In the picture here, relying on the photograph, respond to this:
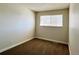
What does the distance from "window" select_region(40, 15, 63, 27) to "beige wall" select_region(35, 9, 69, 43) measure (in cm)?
5

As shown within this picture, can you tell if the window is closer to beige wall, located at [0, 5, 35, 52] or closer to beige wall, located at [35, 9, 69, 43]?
beige wall, located at [35, 9, 69, 43]

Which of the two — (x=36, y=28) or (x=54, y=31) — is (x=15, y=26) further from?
(x=54, y=31)

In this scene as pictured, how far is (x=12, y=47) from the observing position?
1324mm

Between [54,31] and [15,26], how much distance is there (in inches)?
24.5

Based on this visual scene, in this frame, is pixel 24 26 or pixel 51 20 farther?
pixel 24 26

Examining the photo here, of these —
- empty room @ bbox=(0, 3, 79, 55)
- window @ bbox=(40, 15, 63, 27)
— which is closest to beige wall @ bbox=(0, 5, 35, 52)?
empty room @ bbox=(0, 3, 79, 55)

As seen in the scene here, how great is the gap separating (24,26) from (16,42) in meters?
0.28

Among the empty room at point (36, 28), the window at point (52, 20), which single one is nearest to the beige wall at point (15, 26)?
the empty room at point (36, 28)

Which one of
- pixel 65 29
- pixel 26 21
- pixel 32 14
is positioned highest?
pixel 32 14

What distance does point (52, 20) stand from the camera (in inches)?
52.2

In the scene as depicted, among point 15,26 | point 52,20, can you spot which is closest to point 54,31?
point 52,20

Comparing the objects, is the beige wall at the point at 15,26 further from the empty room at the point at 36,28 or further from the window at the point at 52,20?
the window at the point at 52,20

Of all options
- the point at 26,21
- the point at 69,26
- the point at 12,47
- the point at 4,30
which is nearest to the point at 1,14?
the point at 4,30

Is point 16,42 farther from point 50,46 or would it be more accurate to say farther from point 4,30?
point 50,46
